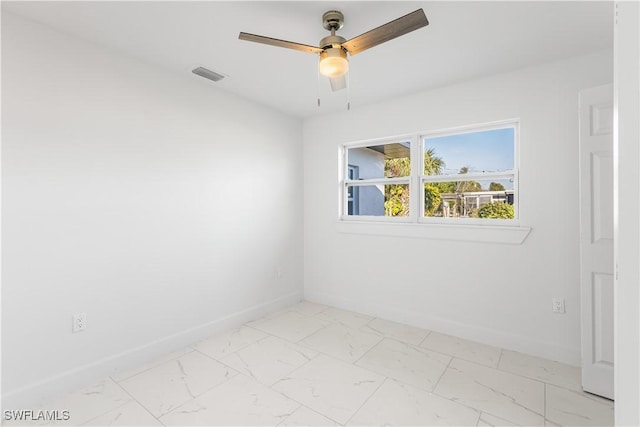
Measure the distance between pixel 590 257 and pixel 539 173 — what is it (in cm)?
82

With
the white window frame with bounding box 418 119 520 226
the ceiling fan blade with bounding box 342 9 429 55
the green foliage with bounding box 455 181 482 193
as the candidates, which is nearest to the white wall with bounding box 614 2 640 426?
the ceiling fan blade with bounding box 342 9 429 55

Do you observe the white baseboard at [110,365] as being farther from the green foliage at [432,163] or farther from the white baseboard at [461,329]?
the green foliage at [432,163]

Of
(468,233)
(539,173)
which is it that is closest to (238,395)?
(468,233)

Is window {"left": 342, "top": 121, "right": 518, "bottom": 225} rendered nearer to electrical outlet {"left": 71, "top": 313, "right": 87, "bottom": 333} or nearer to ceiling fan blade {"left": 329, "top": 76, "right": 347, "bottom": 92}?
ceiling fan blade {"left": 329, "top": 76, "right": 347, "bottom": 92}

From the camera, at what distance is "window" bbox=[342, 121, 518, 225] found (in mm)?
2939

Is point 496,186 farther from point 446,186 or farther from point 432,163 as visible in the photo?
point 432,163

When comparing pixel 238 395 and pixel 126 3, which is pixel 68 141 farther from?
→ pixel 238 395

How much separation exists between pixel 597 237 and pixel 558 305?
751 mm

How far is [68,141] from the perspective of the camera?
2170 millimetres

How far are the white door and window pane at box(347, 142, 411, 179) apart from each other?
5.26 ft

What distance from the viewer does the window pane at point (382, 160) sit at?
139 inches

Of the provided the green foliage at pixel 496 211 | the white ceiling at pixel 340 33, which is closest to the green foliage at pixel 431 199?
the green foliage at pixel 496 211

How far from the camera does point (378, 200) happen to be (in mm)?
3771

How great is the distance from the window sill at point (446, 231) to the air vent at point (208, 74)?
2.08m
